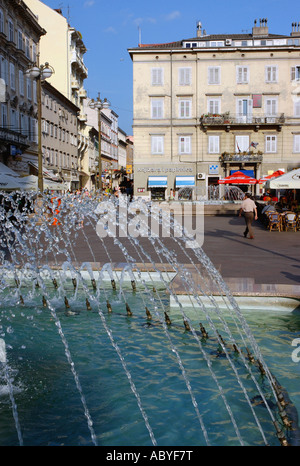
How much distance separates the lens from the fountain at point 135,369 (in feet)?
14.3

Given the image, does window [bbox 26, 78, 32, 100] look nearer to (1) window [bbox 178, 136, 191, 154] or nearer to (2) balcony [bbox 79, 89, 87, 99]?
(1) window [bbox 178, 136, 191, 154]

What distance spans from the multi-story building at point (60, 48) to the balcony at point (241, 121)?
1774 cm

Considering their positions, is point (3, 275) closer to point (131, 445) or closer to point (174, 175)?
point (131, 445)

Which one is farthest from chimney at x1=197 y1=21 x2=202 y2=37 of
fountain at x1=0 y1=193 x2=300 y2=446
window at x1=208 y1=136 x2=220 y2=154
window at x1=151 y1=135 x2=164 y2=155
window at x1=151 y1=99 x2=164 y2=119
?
fountain at x1=0 y1=193 x2=300 y2=446

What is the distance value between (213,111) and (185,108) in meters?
2.63

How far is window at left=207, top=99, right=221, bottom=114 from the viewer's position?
4584cm

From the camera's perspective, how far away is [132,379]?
5391 millimetres

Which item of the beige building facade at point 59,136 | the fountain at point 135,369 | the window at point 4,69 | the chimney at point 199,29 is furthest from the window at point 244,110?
the fountain at point 135,369

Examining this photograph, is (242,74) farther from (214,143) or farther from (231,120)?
(214,143)

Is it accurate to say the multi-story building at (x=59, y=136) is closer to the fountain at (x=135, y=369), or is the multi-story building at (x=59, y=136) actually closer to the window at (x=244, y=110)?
the window at (x=244, y=110)

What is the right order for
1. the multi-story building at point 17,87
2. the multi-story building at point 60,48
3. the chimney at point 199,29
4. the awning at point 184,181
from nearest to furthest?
the multi-story building at point 17,87, the awning at point 184,181, the multi-story building at point 60,48, the chimney at point 199,29

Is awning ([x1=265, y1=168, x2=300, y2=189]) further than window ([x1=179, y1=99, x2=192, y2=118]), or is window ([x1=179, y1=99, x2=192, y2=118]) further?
→ window ([x1=179, y1=99, x2=192, y2=118])

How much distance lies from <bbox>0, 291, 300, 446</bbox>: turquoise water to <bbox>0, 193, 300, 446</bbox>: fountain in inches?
0.5

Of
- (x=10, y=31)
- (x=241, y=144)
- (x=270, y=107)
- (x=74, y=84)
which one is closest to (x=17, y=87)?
(x=10, y=31)
